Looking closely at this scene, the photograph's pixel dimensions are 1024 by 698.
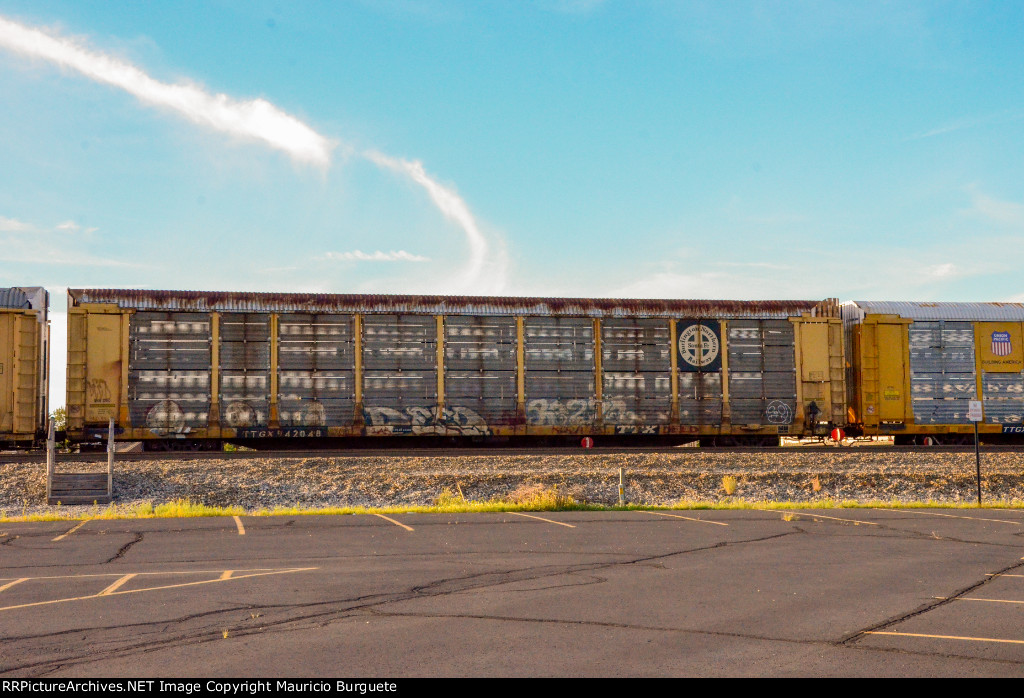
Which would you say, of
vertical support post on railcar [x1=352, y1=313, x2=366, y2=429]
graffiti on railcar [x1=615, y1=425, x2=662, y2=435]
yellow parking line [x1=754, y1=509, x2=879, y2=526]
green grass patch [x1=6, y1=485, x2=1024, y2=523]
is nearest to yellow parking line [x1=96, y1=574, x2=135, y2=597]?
green grass patch [x1=6, y1=485, x2=1024, y2=523]

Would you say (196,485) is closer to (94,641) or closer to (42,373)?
(42,373)

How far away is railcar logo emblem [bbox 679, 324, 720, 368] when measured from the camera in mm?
24594

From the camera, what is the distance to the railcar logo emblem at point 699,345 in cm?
2459

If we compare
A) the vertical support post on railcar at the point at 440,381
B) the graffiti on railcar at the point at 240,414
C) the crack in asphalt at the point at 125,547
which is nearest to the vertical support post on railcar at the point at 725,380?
the vertical support post on railcar at the point at 440,381

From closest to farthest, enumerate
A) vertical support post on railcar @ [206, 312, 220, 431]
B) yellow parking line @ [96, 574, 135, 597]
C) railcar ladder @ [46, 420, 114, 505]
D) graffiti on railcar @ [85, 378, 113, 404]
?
yellow parking line @ [96, 574, 135, 597], railcar ladder @ [46, 420, 114, 505], graffiti on railcar @ [85, 378, 113, 404], vertical support post on railcar @ [206, 312, 220, 431]

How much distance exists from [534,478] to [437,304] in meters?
6.18

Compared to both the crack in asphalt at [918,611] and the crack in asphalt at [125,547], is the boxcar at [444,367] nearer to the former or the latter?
the crack in asphalt at [125,547]

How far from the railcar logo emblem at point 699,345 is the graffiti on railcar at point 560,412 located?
3.18m

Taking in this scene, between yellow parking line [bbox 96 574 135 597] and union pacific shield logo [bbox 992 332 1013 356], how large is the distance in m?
25.6

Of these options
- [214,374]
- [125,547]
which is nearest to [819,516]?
[125,547]

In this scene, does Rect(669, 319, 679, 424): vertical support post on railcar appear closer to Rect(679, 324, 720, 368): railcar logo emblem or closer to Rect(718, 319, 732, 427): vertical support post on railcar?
Rect(679, 324, 720, 368): railcar logo emblem

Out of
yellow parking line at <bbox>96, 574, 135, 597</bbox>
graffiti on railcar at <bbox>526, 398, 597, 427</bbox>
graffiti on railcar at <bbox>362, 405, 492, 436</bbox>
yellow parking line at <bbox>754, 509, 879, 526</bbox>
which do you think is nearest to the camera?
yellow parking line at <bbox>96, 574, 135, 597</bbox>

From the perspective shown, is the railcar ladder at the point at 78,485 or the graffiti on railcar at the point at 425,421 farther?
the graffiti on railcar at the point at 425,421

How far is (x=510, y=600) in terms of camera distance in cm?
848
